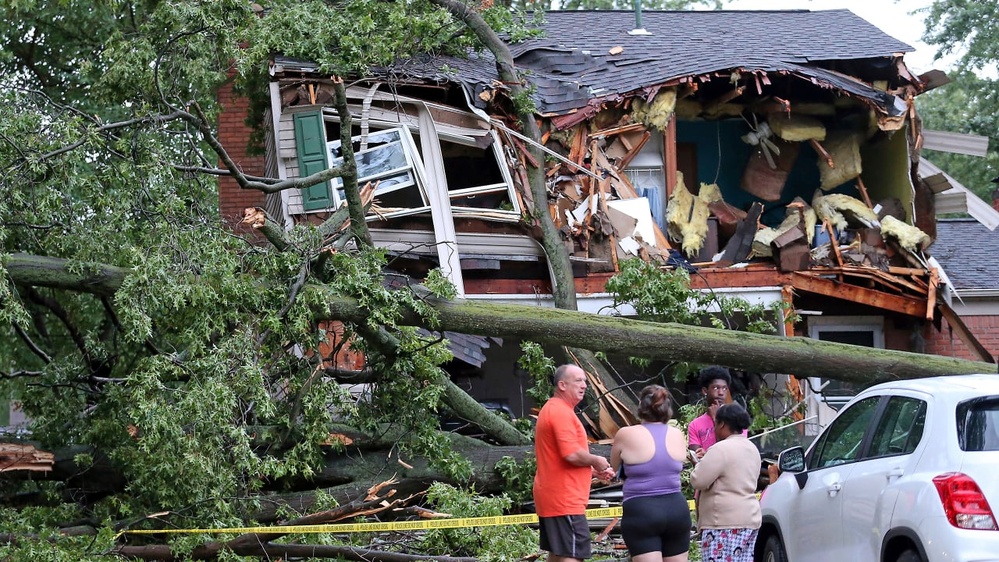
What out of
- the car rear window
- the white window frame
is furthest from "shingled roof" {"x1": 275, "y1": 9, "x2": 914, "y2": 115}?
the car rear window

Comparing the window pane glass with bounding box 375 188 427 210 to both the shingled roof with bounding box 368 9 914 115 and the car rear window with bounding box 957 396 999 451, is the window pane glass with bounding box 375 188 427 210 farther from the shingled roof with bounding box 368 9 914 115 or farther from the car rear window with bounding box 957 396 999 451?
the car rear window with bounding box 957 396 999 451

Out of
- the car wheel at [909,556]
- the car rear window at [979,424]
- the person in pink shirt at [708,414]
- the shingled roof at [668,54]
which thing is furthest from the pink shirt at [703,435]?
A: the shingled roof at [668,54]

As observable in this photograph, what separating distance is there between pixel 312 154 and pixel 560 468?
7.47 metres

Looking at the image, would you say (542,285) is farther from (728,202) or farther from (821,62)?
(821,62)

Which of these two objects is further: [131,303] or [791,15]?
[791,15]

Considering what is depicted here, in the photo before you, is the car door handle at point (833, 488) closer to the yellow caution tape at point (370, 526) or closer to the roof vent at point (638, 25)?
the yellow caution tape at point (370, 526)

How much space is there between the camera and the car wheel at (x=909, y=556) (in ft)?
15.6

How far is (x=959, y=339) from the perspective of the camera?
14.7 meters

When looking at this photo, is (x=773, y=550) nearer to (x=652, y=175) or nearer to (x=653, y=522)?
(x=653, y=522)

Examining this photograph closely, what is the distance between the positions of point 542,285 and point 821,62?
184 inches

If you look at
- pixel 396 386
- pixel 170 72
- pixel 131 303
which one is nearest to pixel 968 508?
pixel 396 386

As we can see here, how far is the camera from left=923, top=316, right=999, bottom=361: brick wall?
47.7ft

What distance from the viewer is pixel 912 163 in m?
13.7

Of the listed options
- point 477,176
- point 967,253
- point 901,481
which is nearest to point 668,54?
point 477,176
